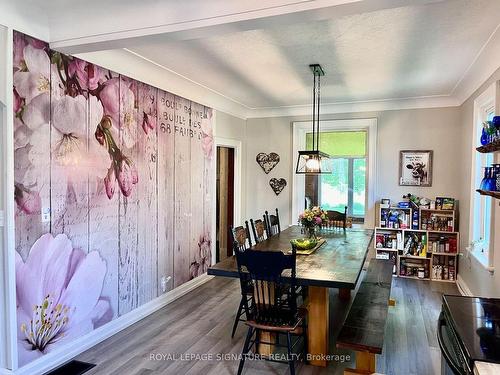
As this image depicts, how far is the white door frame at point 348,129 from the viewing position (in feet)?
18.8

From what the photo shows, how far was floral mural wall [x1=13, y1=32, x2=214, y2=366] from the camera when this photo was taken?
2660 millimetres

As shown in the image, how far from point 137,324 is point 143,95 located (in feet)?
7.87

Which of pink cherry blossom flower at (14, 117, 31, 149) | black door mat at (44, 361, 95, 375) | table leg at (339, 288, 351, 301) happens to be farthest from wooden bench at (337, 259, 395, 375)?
pink cherry blossom flower at (14, 117, 31, 149)

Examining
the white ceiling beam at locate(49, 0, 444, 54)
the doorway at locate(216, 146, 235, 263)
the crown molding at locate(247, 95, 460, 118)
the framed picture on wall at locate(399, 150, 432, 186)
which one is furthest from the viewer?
the doorway at locate(216, 146, 235, 263)

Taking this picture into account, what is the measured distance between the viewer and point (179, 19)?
2.30 m

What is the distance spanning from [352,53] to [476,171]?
2.21 meters

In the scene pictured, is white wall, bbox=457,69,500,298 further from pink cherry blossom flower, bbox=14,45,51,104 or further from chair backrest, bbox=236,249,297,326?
pink cherry blossom flower, bbox=14,45,51,104

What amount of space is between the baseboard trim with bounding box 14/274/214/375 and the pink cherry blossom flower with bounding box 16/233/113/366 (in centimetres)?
5

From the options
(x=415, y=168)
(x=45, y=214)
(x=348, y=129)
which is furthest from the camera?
(x=348, y=129)

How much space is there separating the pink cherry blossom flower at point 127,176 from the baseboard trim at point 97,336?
49.8 inches

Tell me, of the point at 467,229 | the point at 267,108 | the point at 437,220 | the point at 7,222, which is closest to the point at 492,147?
the point at 467,229

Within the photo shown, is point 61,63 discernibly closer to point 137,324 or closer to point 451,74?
point 137,324

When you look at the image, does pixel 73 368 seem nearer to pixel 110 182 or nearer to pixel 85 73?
pixel 110 182

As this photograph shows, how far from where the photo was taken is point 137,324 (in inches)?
146
